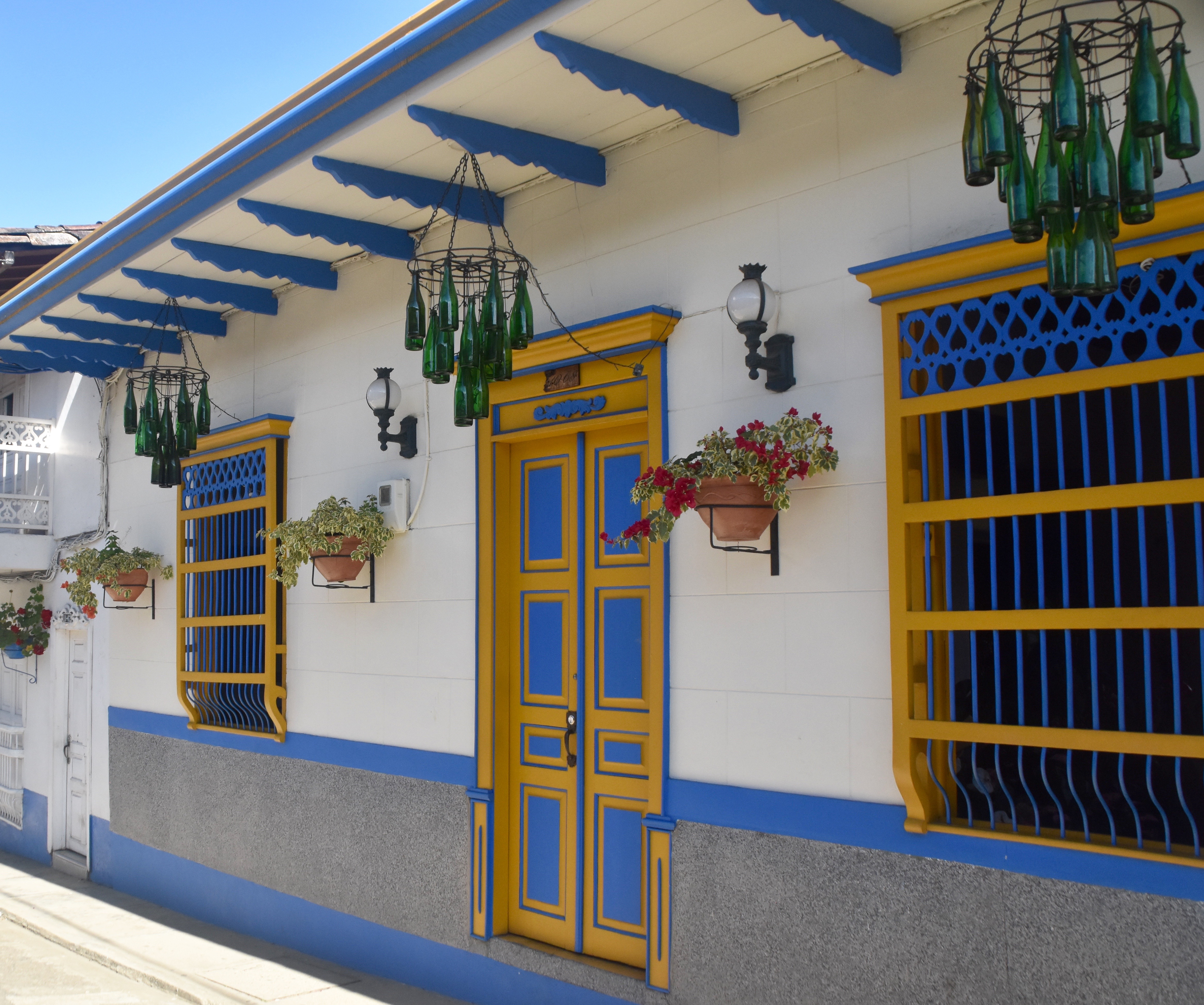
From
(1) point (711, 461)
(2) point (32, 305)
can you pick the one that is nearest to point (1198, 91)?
(1) point (711, 461)

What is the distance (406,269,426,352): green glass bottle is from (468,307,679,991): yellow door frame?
0.73 metres

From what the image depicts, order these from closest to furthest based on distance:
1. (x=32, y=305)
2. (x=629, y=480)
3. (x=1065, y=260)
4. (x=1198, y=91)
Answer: (x=1065, y=260) < (x=1198, y=91) < (x=629, y=480) < (x=32, y=305)

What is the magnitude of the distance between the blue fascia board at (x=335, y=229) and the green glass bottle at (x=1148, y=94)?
3695mm

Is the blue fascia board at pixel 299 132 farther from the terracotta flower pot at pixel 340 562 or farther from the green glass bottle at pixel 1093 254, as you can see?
the green glass bottle at pixel 1093 254

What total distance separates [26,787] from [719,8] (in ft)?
30.6

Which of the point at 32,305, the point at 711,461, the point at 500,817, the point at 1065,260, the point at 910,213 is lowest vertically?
the point at 500,817

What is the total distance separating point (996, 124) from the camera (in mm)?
2252

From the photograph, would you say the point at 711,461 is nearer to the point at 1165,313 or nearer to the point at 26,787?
the point at 1165,313

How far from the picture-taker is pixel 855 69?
3.95 m

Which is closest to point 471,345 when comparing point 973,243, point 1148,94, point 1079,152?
point 973,243

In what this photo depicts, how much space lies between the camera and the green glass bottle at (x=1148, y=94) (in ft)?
6.99

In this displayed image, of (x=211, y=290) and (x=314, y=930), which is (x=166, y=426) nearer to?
(x=211, y=290)

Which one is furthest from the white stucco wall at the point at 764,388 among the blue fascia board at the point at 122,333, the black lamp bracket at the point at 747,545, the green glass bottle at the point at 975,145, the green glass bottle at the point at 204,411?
the blue fascia board at the point at 122,333

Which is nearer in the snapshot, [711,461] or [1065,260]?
[1065,260]
